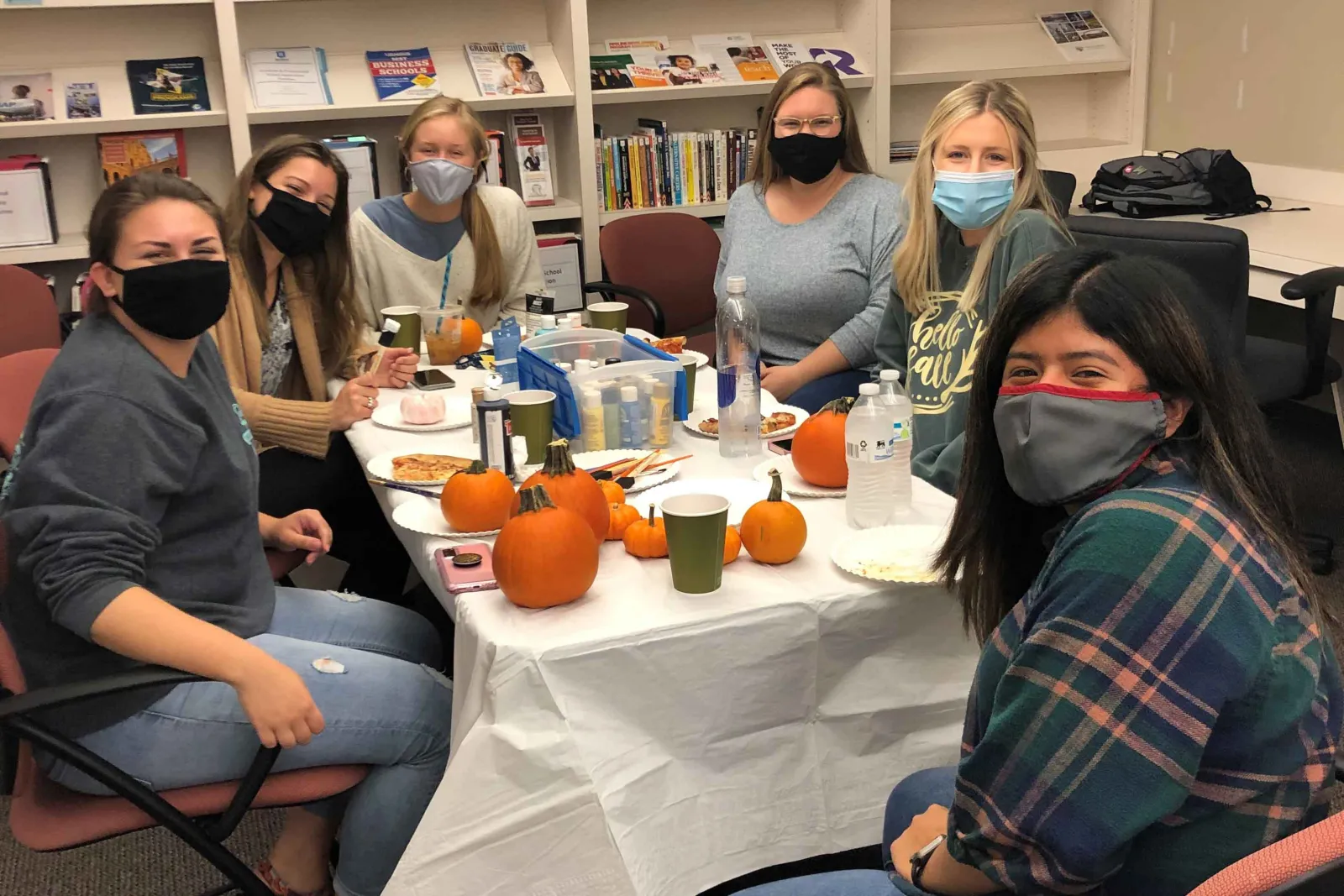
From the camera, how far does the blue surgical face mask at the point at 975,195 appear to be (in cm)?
214

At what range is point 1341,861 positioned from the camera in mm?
721

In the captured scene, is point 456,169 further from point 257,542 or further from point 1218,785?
point 1218,785

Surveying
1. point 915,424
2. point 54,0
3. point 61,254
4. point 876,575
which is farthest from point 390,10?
point 876,575

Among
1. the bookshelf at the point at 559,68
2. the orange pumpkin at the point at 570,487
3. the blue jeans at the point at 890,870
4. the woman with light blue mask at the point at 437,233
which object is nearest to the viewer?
the blue jeans at the point at 890,870

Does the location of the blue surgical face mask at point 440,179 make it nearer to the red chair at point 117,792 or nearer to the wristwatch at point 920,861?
the red chair at point 117,792

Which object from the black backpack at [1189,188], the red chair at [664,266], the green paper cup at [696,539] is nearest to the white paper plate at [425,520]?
the green paper cup at [696,539]

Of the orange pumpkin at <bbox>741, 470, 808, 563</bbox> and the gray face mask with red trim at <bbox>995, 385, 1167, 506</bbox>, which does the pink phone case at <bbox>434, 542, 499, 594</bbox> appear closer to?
the orange pumpkin at <bbox>741, 470, 808, 563</bbox>

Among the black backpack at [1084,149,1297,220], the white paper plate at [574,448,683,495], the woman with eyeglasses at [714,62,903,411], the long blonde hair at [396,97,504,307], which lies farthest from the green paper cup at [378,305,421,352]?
the black backpack at [1084,149,1297,220]

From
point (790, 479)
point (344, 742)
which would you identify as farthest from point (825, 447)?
point (344, 742)

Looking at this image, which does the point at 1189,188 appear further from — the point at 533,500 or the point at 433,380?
Result: the point at 533,500

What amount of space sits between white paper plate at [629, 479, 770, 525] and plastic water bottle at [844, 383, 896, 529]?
14 cm

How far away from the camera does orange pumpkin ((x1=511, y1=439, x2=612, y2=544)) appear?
5.02 ft

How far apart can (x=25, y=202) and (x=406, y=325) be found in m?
1.70

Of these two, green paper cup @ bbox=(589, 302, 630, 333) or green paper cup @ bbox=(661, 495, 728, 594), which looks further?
green paper cup @ bbox=(589, 302, 630, 333)
